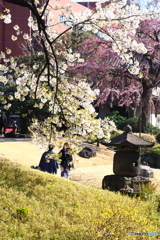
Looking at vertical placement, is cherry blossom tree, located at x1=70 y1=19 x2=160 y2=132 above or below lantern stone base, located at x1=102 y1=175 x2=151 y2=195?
above

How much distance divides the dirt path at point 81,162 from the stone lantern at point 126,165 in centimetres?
117

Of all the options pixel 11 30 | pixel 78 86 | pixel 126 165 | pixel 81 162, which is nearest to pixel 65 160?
pixel 126 165

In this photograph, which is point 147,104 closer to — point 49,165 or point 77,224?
point 49,165

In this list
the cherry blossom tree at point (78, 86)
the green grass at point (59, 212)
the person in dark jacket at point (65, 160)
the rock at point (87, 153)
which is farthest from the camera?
the rock at point (87, 153)

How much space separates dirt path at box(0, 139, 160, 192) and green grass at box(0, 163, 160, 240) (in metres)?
4.45

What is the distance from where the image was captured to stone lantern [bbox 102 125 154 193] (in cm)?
1165

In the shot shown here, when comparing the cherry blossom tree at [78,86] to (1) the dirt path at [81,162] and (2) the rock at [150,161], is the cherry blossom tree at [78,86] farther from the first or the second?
(2) the rock at [150,161]

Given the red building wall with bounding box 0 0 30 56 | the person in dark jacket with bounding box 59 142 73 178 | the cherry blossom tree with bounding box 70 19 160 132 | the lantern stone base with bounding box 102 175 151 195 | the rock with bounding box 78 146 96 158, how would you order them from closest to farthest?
the lantern stone base with bounding box 102 175 151 195 → the person in dark jacket with bounding box 59 142 73 178 → the rock with bounding box 78 146 96 158 → the cherry blossom tree with bounding box 70 19 160 132 → the red building wall with bounding box 0 0 30 56

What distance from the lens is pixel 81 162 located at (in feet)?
64.3

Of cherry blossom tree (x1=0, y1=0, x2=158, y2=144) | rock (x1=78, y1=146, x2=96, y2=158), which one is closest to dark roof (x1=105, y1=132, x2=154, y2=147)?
cherry blossom tree (x1=0, y1=0, x2=158, y2=144)

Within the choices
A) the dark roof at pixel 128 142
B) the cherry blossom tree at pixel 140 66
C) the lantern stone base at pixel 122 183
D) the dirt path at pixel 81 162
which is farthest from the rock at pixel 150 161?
the dark roof at pixel 128 142

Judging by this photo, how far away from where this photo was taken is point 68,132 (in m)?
9.16

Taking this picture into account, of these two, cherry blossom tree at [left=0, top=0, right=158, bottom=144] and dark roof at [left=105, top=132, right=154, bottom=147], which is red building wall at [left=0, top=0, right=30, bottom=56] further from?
cherry blossom tree at [left=0, top=0, right=158, bottom=144]

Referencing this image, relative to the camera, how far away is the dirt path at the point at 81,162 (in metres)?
15.1
